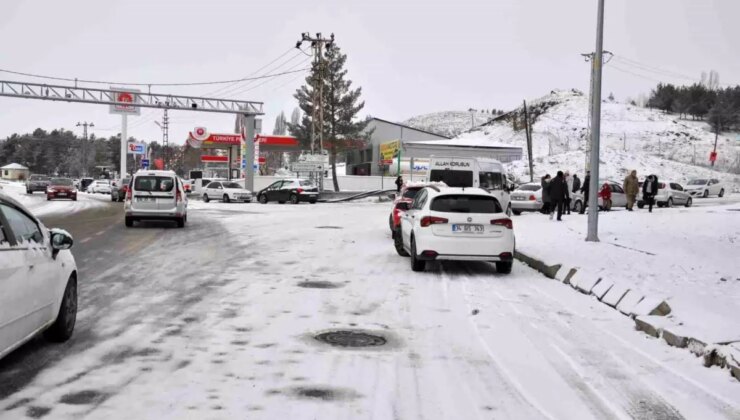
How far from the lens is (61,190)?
45875mm

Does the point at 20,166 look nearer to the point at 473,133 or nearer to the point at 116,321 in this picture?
the point at 473,133

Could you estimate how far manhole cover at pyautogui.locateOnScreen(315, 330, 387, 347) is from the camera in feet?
21.3

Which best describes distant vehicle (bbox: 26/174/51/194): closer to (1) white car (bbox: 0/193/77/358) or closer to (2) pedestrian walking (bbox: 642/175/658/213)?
(2) pedestrian walking (bbox: 642/175/658/213)

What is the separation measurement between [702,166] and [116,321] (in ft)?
279

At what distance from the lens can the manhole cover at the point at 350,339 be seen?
6.48 metres

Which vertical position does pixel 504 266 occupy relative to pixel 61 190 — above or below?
below

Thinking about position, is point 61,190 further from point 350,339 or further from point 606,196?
point 350,339

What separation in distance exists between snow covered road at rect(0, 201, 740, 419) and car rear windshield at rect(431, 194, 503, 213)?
1.22 metres

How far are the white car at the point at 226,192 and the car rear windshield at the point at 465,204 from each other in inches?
1319

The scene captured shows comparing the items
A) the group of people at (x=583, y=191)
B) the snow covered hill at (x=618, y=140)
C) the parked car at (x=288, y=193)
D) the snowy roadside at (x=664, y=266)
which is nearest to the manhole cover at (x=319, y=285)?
the snowy roadside at (x=664, y=266)

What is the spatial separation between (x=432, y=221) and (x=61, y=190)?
41304 millimetres

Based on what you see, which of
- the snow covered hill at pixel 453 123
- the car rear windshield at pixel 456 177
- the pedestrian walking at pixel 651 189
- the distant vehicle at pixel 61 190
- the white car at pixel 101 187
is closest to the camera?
the car rear windshield at pixel 456 177

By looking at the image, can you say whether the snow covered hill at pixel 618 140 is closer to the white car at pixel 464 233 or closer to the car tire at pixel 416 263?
the white car at pixel 464 233

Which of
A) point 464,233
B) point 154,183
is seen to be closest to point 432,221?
point 464,233
